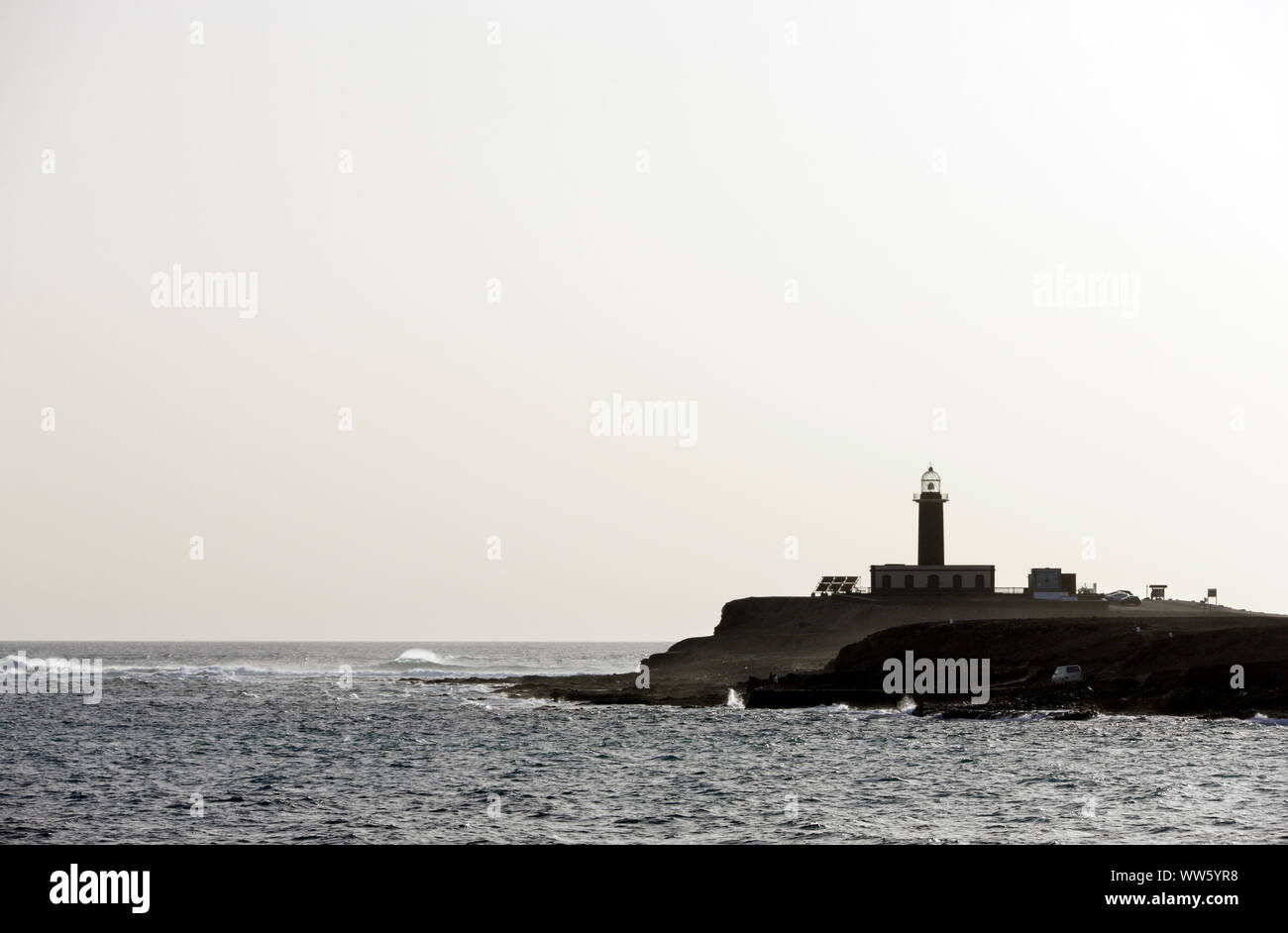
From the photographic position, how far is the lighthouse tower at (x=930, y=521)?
109 metres

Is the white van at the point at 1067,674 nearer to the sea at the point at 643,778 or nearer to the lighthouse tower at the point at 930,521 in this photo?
the sea at the point at 643,778

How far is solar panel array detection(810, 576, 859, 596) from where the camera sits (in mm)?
117438

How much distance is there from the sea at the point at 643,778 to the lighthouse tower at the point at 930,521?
3746cm

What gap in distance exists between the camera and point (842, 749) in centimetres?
5359

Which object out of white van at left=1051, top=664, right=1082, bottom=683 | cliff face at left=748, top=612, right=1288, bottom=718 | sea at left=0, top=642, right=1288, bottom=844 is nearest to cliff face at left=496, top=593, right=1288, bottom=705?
cliff face at left=748, top=612, right=1288, bottom=718

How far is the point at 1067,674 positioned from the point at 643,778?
36.0 metres

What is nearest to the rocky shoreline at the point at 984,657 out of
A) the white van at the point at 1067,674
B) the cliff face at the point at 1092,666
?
the cliff face at the point at 1092,666

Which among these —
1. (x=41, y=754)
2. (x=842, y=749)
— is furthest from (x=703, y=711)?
(x=41, y=754)

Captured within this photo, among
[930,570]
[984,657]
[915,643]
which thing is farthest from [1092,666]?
[930,570]

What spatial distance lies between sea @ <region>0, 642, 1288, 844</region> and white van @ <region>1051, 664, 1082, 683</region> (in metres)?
7.47

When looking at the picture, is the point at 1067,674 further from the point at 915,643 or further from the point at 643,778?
the point at 643,778

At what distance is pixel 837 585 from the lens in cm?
11825

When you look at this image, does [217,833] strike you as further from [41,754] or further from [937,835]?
[41,754]
